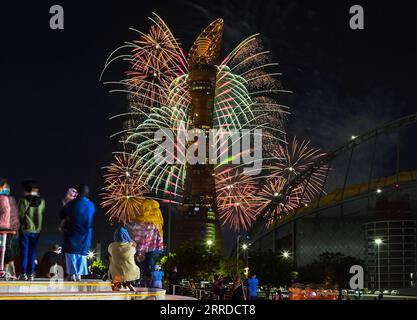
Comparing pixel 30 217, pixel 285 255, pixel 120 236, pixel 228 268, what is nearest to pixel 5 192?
pixel 30 217

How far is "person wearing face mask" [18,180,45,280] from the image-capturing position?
57.1ft

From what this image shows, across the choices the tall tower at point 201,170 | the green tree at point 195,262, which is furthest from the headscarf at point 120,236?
the tall tower at point 201,170

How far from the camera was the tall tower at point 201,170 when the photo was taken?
123863 millimetres

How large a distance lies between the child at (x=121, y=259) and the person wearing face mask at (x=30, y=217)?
2.15 metres

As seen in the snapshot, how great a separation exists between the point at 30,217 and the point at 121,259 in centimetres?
271

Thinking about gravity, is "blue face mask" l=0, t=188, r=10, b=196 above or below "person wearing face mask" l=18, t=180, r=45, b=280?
above

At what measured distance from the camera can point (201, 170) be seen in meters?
162

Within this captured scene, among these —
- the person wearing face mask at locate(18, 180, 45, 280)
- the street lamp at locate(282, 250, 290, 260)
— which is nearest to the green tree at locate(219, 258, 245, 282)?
the street lamp at locate(282, 250, 290, 260)

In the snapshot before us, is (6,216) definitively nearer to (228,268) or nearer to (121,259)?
(121,259)

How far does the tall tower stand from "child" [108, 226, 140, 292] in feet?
311

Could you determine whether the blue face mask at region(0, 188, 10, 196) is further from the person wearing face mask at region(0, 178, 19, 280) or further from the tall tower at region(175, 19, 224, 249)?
the tall tower at region(175, 19, 224, 249)

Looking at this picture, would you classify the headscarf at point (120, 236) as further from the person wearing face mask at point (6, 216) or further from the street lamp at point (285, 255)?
the street lamp at point (285, 255)

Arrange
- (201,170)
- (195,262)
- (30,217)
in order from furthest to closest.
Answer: (201,170) → (195,262) → (30,217)
